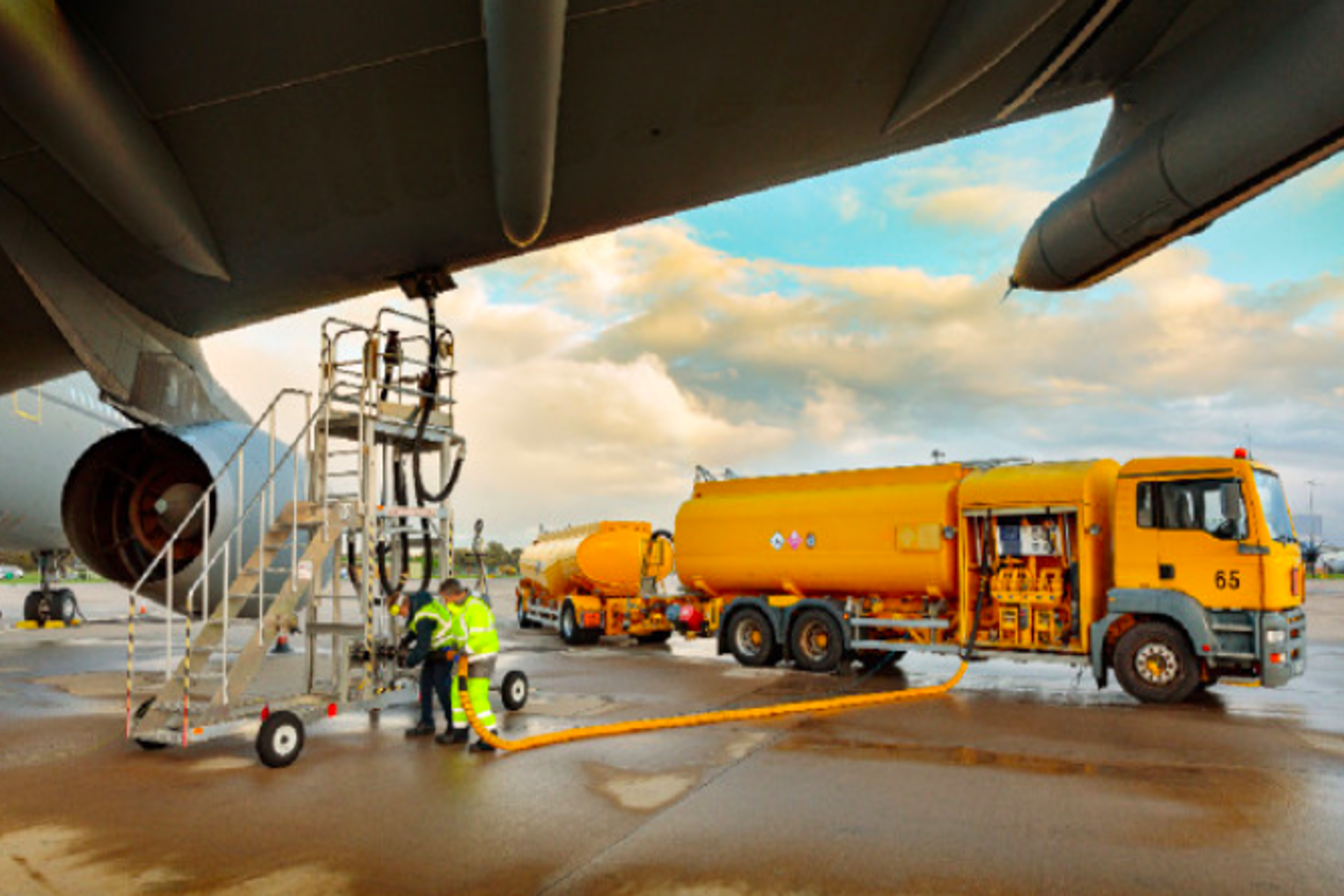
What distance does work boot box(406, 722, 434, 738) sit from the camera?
9477mm

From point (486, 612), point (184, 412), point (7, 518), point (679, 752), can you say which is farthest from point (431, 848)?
point (7, 518)

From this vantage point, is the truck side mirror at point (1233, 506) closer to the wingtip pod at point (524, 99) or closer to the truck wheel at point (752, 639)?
the truck wheel at point (752, 639)

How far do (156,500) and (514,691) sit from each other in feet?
13.7

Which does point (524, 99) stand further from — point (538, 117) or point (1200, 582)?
point (1200, 582)

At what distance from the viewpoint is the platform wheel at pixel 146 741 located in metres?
8.77

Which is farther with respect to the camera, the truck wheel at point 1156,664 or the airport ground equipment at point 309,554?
the truck wheel at point 1156,664

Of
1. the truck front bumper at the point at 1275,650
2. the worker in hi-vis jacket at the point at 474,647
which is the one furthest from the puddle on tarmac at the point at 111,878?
the truck front bumper at the point at 1275,650

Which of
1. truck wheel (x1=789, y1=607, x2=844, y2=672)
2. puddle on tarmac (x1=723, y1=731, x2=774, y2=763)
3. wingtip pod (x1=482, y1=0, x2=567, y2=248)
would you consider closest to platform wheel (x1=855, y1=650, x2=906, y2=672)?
truck wheel (x1=789, y1=607, x2=844, y2=672)

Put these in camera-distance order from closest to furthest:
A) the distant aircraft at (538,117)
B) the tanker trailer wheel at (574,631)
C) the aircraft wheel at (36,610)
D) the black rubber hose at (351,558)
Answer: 1. the distant aircraft at (538,117)
2. the black rubber hose at (351,558)
3. the tanker trailer wheel at (574,631)
4. the aircraft wheel at (36,610)

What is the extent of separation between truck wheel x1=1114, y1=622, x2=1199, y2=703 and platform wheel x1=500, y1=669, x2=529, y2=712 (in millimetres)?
7166

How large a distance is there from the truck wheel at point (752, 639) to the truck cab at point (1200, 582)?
203 inches

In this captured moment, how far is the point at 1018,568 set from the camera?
44.1ft

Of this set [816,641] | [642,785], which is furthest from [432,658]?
[816,641]

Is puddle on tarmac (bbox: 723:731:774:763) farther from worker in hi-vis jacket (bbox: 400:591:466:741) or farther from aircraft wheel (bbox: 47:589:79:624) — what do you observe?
aircraft wheel (bbox: 47:589:79:624)
